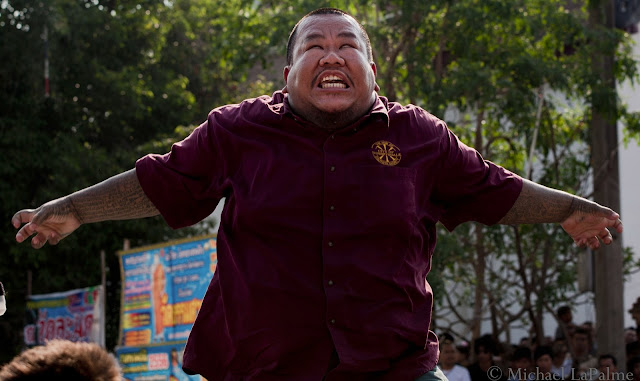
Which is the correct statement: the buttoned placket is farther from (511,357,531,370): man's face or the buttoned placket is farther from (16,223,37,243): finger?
(511,357,531,370): man's face

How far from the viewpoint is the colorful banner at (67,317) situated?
13078mm

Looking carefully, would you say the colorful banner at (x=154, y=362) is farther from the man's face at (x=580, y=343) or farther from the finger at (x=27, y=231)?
the finger at (x=27, y=231)

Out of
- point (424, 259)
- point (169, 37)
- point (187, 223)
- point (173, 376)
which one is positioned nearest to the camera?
point (424, 259)

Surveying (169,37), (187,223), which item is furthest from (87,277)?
(187,223)

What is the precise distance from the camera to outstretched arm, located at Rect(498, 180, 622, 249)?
361 cm

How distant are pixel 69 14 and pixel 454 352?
11313 millimetres

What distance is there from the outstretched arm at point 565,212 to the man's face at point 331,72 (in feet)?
2.25

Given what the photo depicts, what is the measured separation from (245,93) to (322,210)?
16801mm

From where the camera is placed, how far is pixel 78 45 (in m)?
19.1

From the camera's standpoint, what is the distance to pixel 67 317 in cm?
1362

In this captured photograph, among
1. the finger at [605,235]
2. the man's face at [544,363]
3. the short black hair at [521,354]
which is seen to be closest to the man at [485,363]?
the short black hair at [521,354]

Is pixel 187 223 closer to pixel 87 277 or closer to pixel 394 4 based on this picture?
pixel 394 4

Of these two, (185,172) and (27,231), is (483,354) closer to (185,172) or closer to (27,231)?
(185,172)

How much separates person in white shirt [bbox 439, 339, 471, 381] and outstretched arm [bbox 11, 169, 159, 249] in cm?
753
